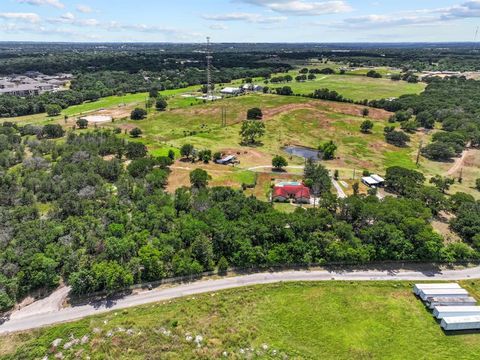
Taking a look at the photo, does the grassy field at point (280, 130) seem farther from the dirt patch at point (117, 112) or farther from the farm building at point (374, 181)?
the dirt patch at point (117, 112)

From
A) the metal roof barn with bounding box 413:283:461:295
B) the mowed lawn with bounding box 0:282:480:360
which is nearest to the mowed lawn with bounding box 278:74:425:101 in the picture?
the metal roof barn with bounding box 413:283:461:295

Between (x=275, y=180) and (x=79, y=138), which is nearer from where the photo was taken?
A: (x=275, y=180)

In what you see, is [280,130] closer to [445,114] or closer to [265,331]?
[445,114]

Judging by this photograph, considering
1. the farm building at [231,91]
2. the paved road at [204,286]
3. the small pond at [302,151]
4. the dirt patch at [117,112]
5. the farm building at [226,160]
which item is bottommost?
the paved road at [204,286]

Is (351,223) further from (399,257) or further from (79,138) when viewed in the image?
(79,138)

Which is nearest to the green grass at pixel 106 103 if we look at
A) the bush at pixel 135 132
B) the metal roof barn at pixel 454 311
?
the bush at pixel 135 132

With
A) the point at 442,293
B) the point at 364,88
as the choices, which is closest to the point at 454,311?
the point at 442,293

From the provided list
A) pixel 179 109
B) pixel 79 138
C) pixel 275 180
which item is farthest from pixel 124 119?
pixel 275 180
